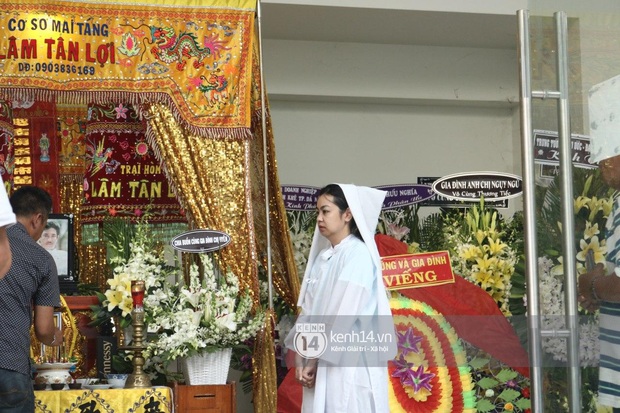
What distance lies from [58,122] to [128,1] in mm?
1970

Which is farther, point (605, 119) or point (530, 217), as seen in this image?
point (530, 217)

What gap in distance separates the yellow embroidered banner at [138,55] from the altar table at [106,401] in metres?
1.82

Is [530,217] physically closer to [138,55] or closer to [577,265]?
[577,265]

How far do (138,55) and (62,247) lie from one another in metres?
1.31

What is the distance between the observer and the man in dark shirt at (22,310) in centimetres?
440

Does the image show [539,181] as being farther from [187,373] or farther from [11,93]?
[11,93]

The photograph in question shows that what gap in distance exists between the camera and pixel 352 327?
4992mm

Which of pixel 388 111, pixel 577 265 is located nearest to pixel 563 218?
pixel 577 265

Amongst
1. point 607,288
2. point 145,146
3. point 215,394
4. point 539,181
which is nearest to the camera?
point 607,288

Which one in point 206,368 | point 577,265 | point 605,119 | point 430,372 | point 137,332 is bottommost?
point 430,372

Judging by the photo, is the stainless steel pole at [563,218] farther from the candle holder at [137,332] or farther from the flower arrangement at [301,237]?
the flower arrangement at [301,237]

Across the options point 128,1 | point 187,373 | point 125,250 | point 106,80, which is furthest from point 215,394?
point 128,1

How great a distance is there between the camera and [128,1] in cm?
655

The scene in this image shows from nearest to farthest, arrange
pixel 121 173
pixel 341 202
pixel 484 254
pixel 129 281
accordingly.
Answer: pixel 341 202
pixel 129 281
pixel 484 254
pixel 121 173
